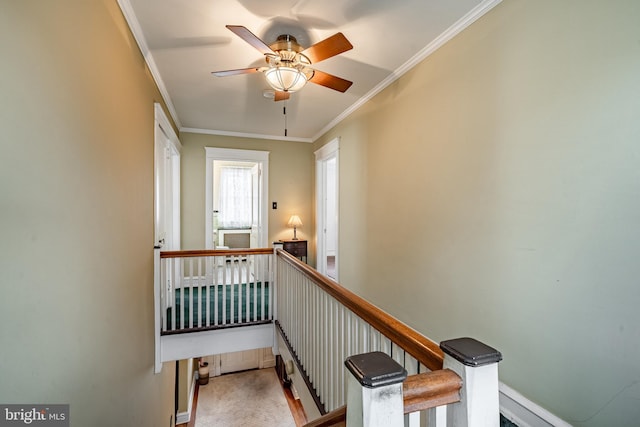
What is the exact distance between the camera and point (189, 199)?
4.58 metres

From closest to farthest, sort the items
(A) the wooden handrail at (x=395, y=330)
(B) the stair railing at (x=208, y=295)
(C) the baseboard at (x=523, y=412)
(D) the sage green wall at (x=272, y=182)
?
(A) the wooden handrail at (x=395, y=330)
(C) the baseboard at (x=523, y=412)
(B) the stair railing at (x=208, y=295)
(D) the sage green wall at (x=272, y=182)

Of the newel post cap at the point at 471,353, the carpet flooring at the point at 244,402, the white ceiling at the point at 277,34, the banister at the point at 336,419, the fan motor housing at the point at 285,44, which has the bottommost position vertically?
the carpet flooring at the point at 244,402

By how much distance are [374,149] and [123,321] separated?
9.16ft

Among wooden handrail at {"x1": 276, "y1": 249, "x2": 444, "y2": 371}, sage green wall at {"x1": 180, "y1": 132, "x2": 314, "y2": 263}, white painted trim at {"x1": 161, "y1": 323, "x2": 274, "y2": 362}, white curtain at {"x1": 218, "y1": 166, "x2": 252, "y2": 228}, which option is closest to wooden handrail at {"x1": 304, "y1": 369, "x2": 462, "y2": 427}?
wooden handrail at {"x1": 276, "y1": 249, "x2": 444, "y2": 371}

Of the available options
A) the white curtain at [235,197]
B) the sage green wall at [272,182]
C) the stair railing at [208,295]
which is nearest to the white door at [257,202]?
the sage green wall at [272,182]

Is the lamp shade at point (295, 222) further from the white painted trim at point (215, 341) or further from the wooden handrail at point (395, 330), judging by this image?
the wooden handrail at point (395, 330)

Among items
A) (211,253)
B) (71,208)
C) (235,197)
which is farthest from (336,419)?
(235,197)

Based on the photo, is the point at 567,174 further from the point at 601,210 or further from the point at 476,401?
the point at 476,401

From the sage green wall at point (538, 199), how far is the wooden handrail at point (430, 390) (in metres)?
1.12

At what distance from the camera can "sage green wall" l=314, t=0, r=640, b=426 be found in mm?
1257

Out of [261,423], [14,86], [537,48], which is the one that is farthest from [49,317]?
[261,423]

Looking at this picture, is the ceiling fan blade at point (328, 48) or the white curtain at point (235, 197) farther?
the white curtain at point (235, 197)

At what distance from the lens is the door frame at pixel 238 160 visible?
15.3ft

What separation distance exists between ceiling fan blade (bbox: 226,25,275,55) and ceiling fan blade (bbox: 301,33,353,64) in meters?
0.28
